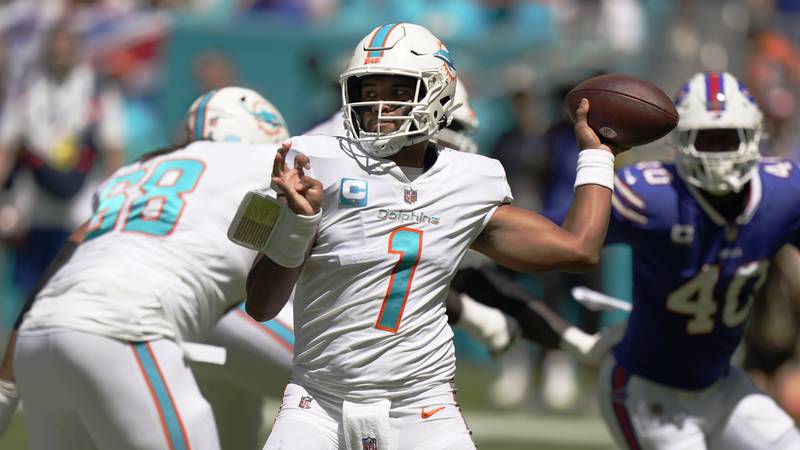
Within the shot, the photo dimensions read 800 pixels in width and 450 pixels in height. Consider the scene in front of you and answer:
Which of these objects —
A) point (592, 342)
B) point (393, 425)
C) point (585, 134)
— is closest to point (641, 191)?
point (592, 342)

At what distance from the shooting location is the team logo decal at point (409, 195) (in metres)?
3.55

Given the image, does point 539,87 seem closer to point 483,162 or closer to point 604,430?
point 604,430

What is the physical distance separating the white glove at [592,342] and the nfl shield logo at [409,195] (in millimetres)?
1496

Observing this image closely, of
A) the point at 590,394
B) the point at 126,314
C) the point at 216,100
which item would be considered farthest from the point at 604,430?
the point at 126,314

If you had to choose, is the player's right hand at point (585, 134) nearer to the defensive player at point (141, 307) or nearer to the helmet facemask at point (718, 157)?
the helmet facemask at point (718, 157)

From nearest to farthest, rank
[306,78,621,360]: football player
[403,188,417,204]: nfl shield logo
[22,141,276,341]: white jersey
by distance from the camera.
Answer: [403,188,417,204]: nfl shield logo → [22,141,276,341]: white jersey → [306,78,621,360]: football player

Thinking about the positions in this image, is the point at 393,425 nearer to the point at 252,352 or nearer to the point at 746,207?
the point at 252,352

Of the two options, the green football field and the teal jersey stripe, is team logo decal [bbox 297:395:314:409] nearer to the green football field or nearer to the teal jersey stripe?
the teal jersey stripe

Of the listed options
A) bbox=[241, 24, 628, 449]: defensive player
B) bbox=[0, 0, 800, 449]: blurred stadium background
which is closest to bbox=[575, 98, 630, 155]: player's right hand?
bbox=[241, 24, 628, 449]: defensive player

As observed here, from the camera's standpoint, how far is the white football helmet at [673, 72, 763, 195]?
4539 millimetres

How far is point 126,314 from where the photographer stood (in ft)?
13.3

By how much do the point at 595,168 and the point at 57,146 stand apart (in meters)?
6.46

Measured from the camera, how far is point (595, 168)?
139 inches

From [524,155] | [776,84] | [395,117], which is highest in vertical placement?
[395,117]
